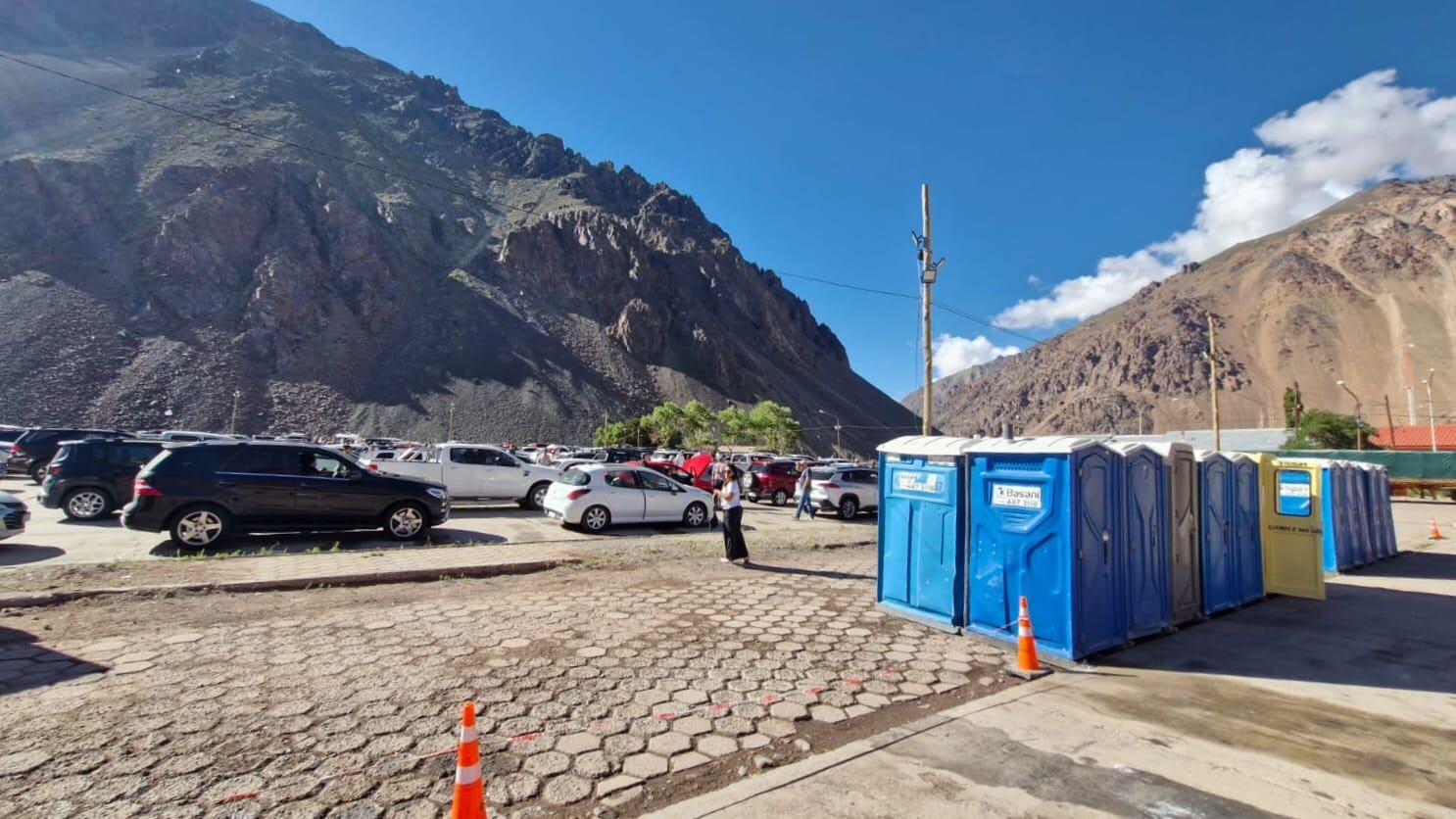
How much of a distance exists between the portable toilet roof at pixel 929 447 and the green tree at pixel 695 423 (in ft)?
234

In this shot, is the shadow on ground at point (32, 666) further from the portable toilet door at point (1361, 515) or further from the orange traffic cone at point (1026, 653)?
the portable toilet door at point (1361, 515)

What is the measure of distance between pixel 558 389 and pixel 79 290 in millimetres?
49473

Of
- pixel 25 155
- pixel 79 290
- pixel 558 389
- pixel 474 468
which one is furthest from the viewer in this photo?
pixel 558 389

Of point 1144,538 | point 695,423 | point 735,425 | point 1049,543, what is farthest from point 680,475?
point 735,425

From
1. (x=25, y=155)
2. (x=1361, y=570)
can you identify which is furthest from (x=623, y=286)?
(x=1361, y=570)

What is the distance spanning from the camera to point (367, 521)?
11062 mm

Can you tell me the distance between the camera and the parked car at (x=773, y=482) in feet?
77.8

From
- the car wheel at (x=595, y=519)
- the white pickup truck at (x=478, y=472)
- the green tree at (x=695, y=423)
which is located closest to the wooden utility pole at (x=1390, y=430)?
the green tree at (x=695, y=423)

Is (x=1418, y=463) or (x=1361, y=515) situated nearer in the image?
(x=1361, y=515)

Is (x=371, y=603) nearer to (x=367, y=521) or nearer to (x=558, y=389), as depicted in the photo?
(x=367, y=521)

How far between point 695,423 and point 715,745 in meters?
75.0

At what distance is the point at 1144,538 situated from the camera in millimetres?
6578

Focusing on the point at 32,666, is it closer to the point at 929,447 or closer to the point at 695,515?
the point at 929,447

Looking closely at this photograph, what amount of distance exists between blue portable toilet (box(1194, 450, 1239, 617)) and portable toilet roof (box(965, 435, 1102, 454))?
2.74 m
